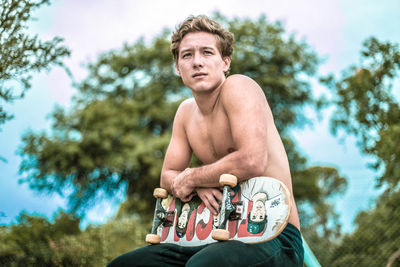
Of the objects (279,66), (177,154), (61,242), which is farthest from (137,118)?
(177,154)

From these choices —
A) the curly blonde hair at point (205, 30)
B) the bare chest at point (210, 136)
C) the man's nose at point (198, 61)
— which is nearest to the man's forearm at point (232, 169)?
the bare chest at point (210, 136)

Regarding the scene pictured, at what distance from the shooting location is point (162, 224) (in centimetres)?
235

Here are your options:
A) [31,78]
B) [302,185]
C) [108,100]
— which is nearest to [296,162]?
[302,185]

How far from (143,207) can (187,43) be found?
518 inches

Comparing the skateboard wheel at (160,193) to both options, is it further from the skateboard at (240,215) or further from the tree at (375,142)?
the tree at (375,142)

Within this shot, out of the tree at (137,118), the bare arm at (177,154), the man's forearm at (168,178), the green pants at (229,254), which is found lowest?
the green pants at (229,254)

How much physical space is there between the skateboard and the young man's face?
607 mm

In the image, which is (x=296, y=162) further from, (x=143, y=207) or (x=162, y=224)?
(x=162, y=224)

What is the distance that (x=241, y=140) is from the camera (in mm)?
1974

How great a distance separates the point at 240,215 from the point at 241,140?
0.36 metres

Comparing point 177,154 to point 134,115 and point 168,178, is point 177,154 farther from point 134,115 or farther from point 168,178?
point 134,115

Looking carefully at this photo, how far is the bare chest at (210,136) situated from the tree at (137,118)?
10774mm

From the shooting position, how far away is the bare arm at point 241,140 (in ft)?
6.38

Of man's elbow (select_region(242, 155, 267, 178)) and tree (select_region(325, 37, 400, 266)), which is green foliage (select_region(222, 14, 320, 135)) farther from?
man's elbow (select_region(242, 155, 267, 178))
